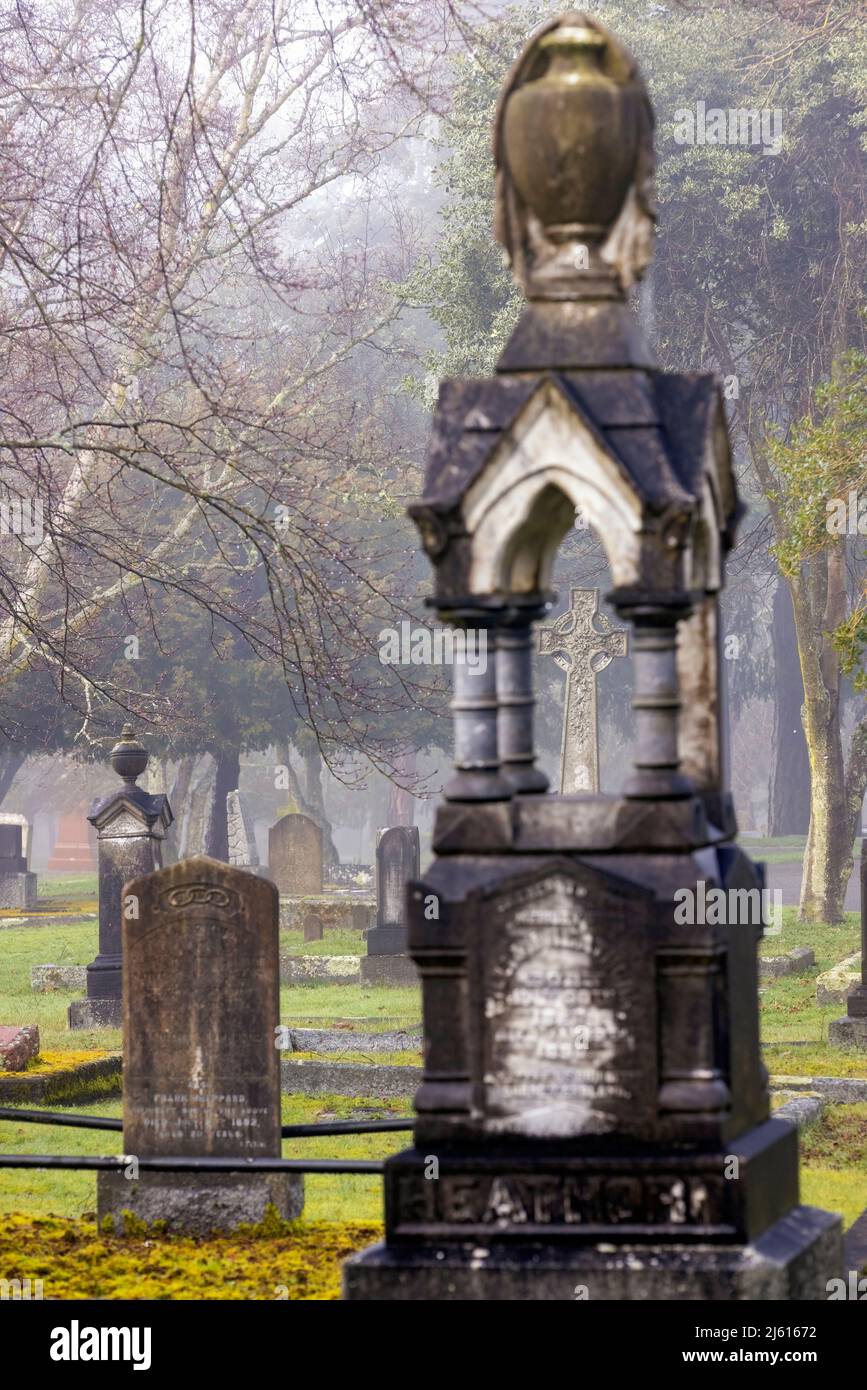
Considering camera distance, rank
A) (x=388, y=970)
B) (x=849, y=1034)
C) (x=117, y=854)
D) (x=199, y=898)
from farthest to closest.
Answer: (x=388, y=970), (x=117, y=854), (x=849, y=1034), (x=199, y=898)

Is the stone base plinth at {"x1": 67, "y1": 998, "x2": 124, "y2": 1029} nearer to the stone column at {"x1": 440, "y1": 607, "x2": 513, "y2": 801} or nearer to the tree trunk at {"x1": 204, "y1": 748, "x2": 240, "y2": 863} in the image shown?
the stone column at {"x1": 440, "y1": 607, "x2": 513, "y2": 801}

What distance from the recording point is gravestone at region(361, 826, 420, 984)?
23062 millimetres

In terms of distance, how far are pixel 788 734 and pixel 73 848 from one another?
105ft

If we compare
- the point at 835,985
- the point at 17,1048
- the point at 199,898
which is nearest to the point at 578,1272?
the point at 199,898

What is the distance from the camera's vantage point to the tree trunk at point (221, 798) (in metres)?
41.0

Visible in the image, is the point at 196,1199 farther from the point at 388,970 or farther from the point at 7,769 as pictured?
the point at 7,769

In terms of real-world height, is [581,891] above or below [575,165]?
below

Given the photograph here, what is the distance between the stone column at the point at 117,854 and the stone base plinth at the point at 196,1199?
9.57 meters

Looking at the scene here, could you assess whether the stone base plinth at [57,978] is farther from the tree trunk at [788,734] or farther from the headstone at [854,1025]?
the tree trunk at [788,734]

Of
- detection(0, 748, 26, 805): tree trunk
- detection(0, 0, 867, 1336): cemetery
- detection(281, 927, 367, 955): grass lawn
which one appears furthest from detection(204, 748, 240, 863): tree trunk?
detection(0, 0, 867, 1336): cemetery

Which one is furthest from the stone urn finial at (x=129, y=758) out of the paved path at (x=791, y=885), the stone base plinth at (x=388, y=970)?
the paved path at (x=791, y=885)

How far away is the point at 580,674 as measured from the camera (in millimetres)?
25531

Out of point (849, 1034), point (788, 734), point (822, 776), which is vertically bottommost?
point (849, 1034)
